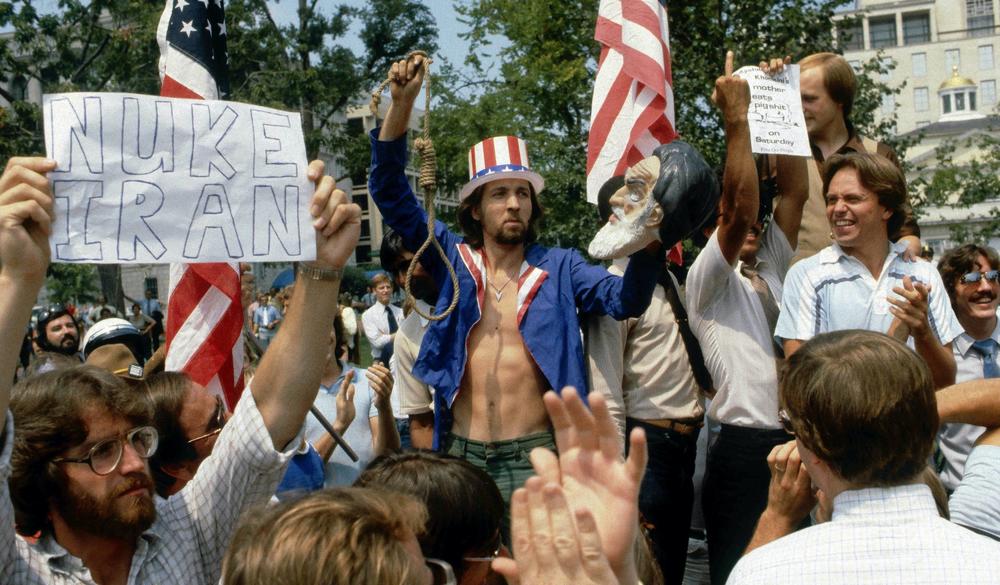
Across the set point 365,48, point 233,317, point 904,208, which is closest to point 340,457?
point 233,317

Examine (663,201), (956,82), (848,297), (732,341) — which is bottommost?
(732,341)

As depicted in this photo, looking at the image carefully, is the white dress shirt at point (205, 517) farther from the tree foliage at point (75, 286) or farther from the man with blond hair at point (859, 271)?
the tree foliage at point (75, 286)

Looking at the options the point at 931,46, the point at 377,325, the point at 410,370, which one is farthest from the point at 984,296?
the point at 931,46

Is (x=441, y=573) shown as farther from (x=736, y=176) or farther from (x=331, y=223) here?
Answer: (x=736, y=176)

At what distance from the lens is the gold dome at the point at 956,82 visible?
96.5 metres

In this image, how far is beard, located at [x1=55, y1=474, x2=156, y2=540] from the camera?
91.4 inches

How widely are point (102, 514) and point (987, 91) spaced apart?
367 feet

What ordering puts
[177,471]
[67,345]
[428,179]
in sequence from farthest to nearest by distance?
[67,345], [428,179], [177,471]

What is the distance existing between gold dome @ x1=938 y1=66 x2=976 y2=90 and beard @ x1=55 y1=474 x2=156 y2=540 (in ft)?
346

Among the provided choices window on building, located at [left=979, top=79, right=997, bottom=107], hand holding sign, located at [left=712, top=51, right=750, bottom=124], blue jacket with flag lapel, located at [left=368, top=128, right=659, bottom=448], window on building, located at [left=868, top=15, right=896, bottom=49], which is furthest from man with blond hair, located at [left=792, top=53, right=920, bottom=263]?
window on building, located at [left=868, top=15, right=896, bottom=49]

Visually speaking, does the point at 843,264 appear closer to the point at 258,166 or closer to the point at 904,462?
the point at 904,462

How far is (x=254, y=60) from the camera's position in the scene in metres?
32.0

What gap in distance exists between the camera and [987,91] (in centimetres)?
10112

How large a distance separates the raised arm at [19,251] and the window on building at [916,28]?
11394 cm
